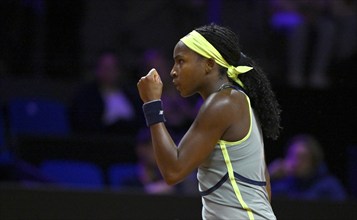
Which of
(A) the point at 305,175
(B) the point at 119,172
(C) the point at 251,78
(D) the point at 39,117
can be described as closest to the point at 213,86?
(C) the point at 251,78

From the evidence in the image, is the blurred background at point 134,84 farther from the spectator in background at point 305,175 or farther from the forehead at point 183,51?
the forehead at point 183,51

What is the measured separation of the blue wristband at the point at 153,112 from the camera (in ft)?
10.4

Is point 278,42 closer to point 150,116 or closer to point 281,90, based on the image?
point 281,90

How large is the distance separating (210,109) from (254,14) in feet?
12.8

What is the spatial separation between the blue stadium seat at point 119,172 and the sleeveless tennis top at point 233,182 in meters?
3.09

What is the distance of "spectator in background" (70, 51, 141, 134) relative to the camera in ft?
22.4

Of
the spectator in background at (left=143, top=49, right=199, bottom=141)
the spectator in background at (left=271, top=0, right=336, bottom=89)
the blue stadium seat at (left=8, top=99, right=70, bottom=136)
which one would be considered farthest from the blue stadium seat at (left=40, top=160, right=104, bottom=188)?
the spectator in background at (left=271, top=0, right=336, bottom=89)

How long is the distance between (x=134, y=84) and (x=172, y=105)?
503mm

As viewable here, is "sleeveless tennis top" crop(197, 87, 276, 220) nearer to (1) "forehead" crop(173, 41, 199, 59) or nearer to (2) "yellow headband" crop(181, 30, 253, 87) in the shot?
(2) "yellow headband" crop(181, 30, 253, 87)

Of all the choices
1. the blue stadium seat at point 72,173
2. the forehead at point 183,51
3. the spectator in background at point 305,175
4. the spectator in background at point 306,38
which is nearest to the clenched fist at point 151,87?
the forehead at point 183,51

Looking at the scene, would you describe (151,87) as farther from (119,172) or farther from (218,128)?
(119,172)

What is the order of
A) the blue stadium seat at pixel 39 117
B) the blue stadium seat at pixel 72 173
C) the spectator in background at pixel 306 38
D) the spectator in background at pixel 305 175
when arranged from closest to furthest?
the spectator in background at pixel 305 175 → the blue stadium seat at pixel 72 173 → the blue stadium seat at pixel 39 117 → the spectator in background at pixel 306 38

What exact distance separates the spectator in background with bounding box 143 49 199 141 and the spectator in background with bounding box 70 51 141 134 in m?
0.30

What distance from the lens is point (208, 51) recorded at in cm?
327
